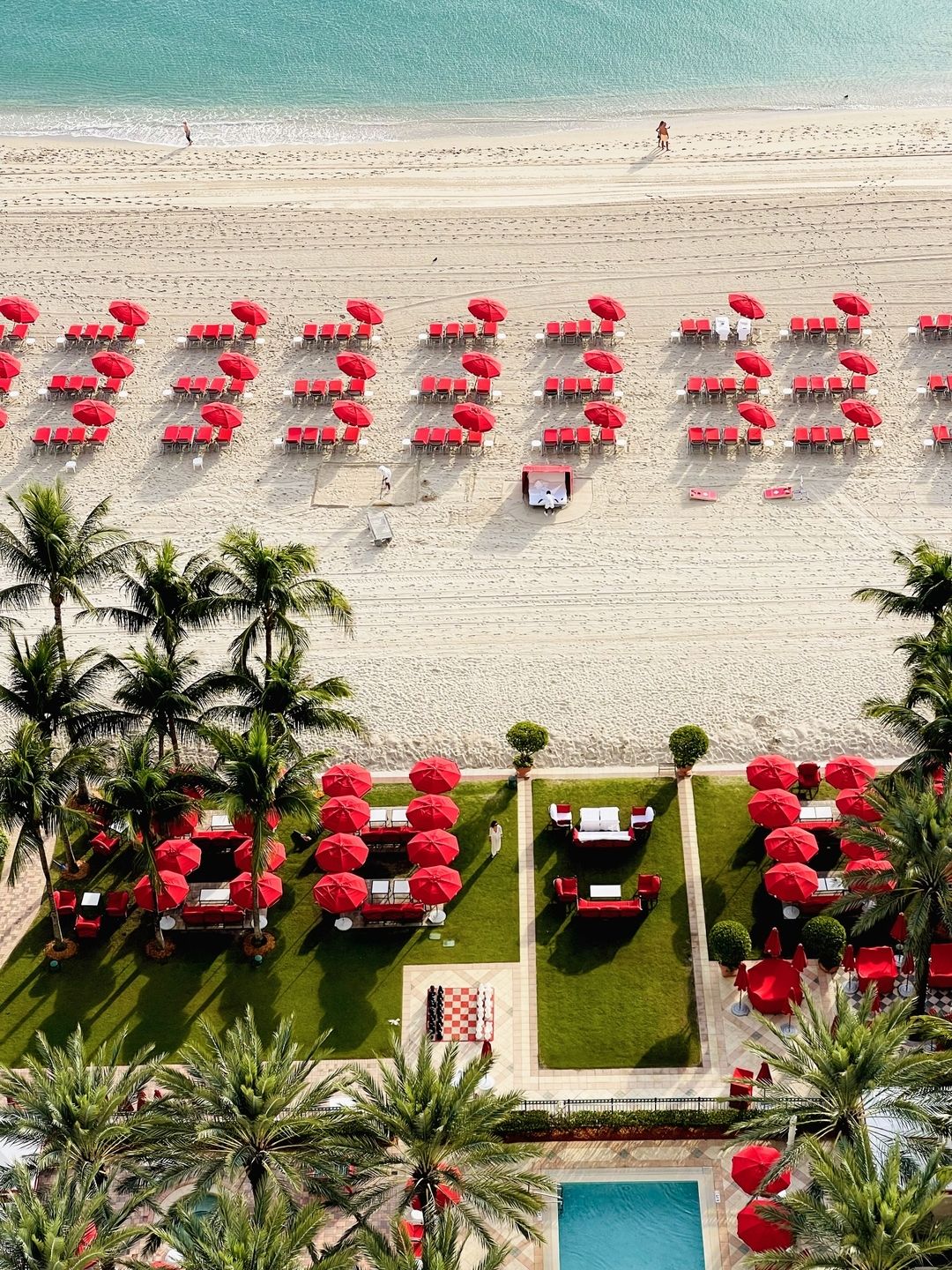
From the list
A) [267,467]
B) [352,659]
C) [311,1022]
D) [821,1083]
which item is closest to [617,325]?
[267,467]

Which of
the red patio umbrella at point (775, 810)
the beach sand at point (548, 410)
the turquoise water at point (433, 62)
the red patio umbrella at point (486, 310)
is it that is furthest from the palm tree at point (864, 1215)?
the turquoise water at point (433, 62)

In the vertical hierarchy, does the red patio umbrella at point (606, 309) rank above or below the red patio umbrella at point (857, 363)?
above

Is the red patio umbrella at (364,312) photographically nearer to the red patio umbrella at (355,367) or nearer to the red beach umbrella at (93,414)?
the red patio umbrella at (355,367)

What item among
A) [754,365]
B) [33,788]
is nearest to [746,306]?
[754,365]

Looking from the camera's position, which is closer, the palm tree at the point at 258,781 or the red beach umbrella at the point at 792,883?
the palm tree at the point at 258,781

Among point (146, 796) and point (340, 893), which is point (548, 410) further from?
point (146, 796)

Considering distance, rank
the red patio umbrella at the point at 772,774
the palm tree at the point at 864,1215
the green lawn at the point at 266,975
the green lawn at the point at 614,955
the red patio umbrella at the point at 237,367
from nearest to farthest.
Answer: the palm tree at the point at 864,1215
the green lawn at the point at 614,955
the green lawn at the point at 266,975
the red patio umbrella at the point at 772,774
the red patio umbrella at the point at 237,367

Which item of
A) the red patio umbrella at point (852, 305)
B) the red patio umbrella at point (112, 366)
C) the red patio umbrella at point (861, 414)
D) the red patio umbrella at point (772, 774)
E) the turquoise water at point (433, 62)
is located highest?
the turquoise water at point (433, 62)

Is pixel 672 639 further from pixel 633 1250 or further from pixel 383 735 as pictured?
pixel 633 1250
